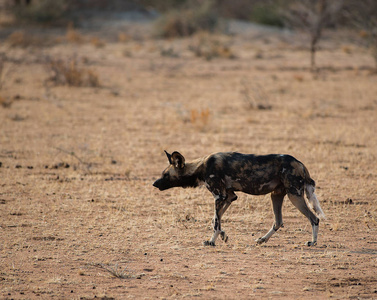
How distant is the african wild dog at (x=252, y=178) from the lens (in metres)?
6.26

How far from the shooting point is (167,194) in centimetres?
890

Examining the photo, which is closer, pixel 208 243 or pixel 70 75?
pixel 208 243

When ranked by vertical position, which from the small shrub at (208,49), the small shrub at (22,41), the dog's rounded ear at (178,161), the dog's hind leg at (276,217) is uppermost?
the dog's rounded ear at (178,161)

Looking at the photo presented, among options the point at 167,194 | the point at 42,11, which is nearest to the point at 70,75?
the point at 167,194

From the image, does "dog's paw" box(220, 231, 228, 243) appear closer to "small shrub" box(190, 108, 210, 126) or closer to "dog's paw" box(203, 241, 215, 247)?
"dog's paw" box(203, 241, 215, 247)

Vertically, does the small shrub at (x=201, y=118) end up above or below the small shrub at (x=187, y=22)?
above

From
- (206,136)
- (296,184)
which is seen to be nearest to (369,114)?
(206,136)

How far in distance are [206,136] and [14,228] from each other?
267 inches

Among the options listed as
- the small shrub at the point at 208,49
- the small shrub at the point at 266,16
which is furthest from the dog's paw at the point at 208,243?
the small shrub at the point at 266,16

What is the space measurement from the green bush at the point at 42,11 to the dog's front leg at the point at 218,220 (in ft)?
116

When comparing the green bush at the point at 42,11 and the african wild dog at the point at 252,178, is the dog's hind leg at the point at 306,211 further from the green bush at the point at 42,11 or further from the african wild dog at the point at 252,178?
the green bush at the point at 42,11

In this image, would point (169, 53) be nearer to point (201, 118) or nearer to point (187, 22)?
→ point (187, 22)

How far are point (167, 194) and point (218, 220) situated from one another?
252cm

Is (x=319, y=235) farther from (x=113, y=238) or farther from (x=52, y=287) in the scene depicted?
(x=52, y=287)
